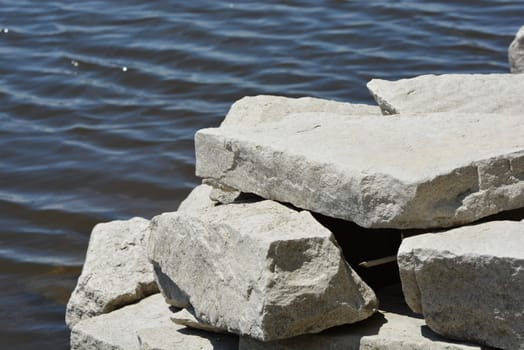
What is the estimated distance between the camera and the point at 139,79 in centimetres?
830

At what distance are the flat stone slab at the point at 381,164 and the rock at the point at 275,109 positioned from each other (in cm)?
37

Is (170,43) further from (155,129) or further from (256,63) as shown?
(155,129)

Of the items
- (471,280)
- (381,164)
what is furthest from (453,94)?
(471,280)

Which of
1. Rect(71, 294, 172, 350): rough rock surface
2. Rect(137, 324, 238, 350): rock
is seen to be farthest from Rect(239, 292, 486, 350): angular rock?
Rect(71, 294, 172, 350): rough rock surface

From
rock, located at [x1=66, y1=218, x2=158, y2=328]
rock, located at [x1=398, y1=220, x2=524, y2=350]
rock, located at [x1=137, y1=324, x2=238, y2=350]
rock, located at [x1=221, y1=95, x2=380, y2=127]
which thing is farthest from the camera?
rock, located at [x1=66, y1=218, x2=158, y2=328]

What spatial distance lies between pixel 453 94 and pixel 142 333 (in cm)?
144

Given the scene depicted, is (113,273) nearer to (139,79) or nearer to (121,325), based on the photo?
(121,325)

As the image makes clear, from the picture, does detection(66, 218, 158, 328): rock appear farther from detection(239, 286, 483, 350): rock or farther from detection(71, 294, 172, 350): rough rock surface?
detection(239, 286, 483, 350): rock

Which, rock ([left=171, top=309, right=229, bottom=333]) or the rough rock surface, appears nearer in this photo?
rock ([left=171, top=309, right=229, bottom=333])

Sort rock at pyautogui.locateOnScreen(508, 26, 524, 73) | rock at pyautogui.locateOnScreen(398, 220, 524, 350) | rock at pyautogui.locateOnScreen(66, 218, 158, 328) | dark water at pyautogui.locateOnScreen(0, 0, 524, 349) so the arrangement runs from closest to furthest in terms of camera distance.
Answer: rock at pyautogui.locateOnScreen(398, 220, 524, 350) → rock at pyautogui.locateOnScreen(66, 218, 158, 328) → rock at pyautogui.locateOnScreen(508, 26, 524, 73) → dark water at pyautogui.locateOnScreen(0, 0, 524, 349)

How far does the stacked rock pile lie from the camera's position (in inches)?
122

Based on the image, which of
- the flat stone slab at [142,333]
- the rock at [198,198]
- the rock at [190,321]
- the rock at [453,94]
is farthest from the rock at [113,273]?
the rock at [453,94]

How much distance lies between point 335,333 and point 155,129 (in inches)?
168

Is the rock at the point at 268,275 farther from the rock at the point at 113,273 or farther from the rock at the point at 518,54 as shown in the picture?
the rock at the point at 518,54
